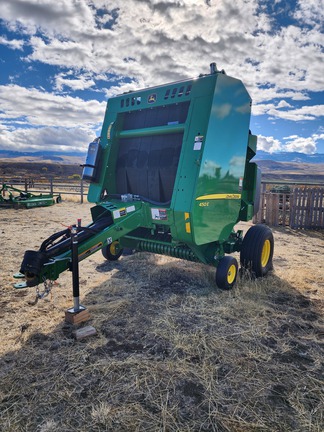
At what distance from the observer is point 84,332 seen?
140 inches

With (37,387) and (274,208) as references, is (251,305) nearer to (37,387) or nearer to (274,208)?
(37,387)

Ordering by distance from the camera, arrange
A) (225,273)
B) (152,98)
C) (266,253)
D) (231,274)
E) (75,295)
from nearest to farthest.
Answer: (75,295) < (225,273) < (231,274) < (152,98) < (266,253)

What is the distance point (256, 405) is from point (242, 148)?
12.7ft

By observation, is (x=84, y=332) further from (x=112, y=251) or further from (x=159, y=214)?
(x=112, y=251)

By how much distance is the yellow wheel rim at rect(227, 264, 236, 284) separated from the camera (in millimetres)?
5051

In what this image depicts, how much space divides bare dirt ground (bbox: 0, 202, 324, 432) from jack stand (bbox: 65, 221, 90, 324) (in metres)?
0.12

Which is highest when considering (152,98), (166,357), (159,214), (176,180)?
(152,98)

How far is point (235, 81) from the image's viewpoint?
4980 millimetres

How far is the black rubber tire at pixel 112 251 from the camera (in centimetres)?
643

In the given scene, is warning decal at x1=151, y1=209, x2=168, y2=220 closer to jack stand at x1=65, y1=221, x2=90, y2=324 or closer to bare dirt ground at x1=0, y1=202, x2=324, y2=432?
bare dirt ground at x1=0, y1=202, x2=324, y2=432

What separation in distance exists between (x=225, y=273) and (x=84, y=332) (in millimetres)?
2365

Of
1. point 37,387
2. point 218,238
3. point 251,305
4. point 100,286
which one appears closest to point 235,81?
point 218,238

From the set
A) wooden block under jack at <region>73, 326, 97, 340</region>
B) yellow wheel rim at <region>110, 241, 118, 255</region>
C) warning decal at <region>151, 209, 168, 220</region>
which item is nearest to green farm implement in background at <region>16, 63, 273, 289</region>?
warning decal at <region>151, 209, 168, 220</region>

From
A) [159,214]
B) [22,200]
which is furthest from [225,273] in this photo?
[22,200]
